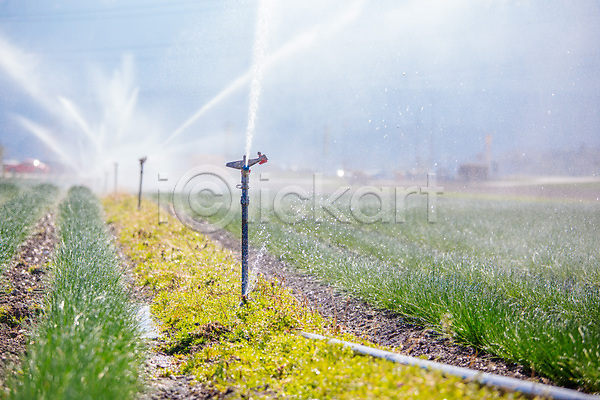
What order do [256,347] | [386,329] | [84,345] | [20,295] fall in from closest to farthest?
[84,345] → [256,347] → [386,329] → [20,295]

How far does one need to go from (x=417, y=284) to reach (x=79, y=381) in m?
3.76

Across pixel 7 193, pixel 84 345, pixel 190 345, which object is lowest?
pixel 190 345

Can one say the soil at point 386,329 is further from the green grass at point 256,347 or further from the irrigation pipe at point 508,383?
the irrigation pipe at point 508,383

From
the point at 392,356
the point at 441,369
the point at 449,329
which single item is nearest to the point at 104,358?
the point at 392,356

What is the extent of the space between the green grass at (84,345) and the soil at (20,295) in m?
0.24

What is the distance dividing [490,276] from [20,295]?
5952mm

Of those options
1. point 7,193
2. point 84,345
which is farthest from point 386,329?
point 7,193

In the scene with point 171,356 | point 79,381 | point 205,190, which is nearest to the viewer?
point 79,381

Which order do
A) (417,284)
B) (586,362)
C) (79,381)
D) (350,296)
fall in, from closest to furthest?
(79,381) < (586,362) < (417,284) < (350,296)

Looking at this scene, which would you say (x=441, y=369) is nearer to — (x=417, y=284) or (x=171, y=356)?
(x=417, y=284)

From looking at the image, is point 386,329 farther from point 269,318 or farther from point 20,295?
point 20,295

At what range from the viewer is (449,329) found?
4.37 metres

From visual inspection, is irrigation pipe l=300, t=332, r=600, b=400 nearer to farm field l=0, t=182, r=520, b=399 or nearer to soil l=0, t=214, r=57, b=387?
farm field l=0, t=182, r=520, b=399

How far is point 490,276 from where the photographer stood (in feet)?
19.3
